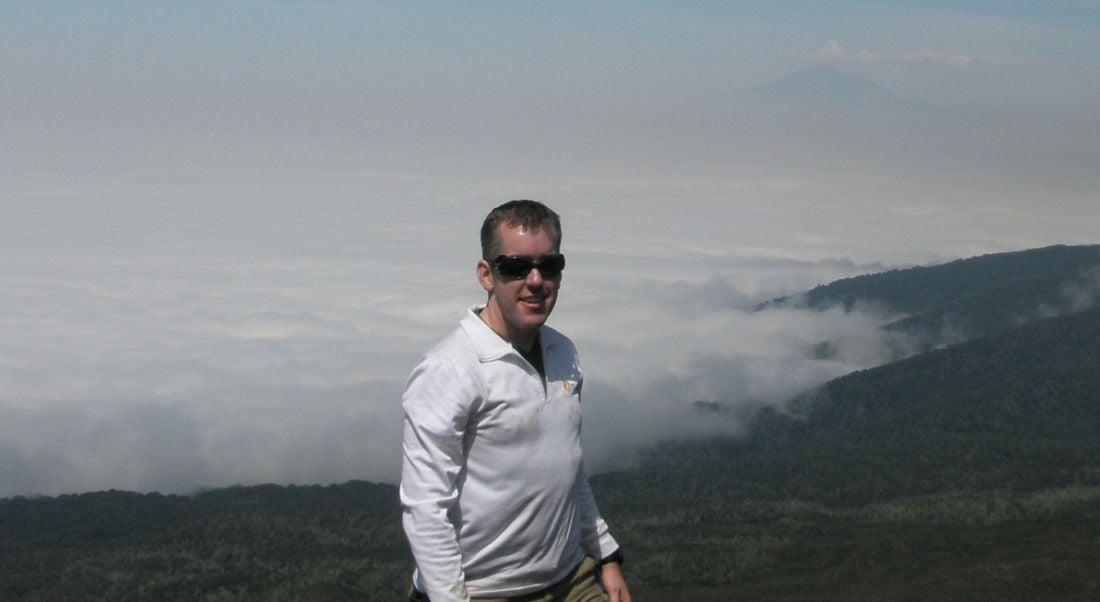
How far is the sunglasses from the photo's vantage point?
24.5 feet

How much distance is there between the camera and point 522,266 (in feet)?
24.5

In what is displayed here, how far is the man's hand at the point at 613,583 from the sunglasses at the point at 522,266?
1.94 m

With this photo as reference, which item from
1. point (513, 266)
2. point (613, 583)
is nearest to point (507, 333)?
point (513, 266)

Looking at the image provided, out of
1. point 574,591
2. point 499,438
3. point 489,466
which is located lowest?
point 574,591

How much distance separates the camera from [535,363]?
781 cm

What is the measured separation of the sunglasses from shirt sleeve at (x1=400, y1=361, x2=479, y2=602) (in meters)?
0.61

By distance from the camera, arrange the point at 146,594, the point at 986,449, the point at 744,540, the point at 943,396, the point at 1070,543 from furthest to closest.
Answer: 1. the point at 943,396
2. the point at 986,449
3. the point at 744,540
4. the point at 146,594
5. the point at 1070,543

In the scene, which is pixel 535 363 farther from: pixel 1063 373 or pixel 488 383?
pixel 1063 373

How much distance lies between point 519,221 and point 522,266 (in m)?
0.25

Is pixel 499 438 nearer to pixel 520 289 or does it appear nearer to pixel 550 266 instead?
pixel 520 289

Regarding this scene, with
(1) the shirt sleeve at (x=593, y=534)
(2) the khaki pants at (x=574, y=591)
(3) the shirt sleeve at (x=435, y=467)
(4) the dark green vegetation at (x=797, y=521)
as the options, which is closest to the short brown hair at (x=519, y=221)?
(3) the shirt sleeve at (x=435, y=467)

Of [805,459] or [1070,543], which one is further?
[805,459]

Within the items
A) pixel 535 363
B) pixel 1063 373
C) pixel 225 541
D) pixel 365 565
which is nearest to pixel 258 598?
pixel 365 565

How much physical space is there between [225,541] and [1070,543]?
223ft
